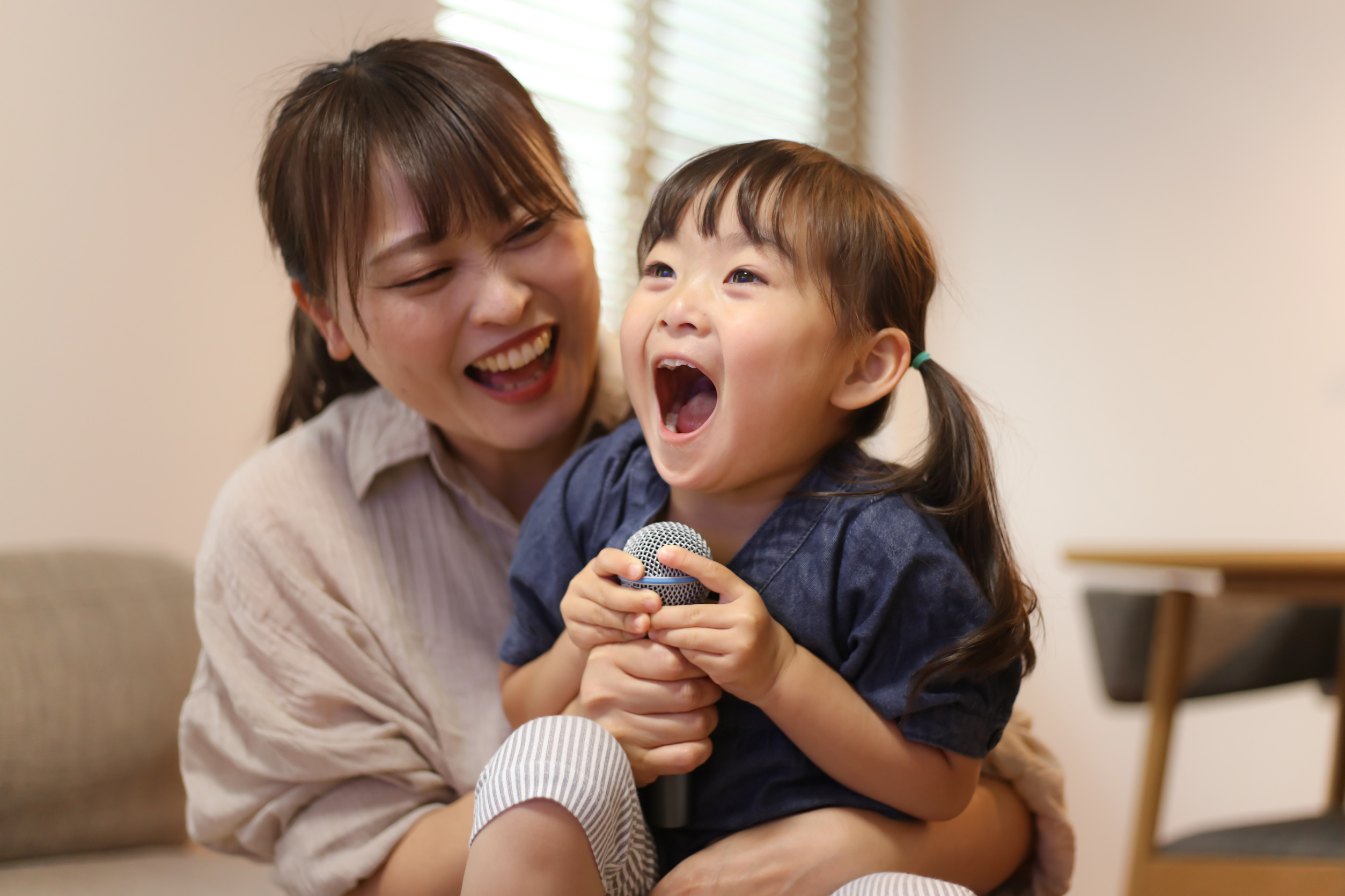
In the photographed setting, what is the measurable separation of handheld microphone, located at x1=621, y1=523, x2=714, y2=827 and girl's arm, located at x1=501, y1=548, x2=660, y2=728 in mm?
15

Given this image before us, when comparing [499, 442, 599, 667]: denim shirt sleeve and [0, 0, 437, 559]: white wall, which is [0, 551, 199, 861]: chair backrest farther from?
[499, 442, 599, 667]: denim shirt sleeve

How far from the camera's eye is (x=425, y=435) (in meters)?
1.30

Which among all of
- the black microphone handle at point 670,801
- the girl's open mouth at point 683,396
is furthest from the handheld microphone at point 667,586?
the girl's open mouth at point 683,396

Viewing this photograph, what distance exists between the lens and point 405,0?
2.53m

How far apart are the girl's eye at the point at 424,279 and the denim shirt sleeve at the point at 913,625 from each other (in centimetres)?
57

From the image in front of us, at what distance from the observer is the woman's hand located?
0.89 m

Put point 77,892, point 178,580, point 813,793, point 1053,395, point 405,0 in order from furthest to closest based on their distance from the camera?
point 1053,395
point 405,0
point 178,580
point 77,892
point 813,793

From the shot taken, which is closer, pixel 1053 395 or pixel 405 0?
pixel 405 0

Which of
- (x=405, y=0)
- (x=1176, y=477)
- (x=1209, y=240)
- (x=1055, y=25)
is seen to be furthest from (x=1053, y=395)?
(x=405, y=0)

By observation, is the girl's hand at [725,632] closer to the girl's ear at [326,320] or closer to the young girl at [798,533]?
the young girl at [798,533]

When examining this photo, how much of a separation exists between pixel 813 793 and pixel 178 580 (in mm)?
1282

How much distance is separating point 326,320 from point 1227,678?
2155 mm

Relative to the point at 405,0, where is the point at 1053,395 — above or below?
below

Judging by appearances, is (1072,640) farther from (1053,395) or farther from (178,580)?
(178,580)
